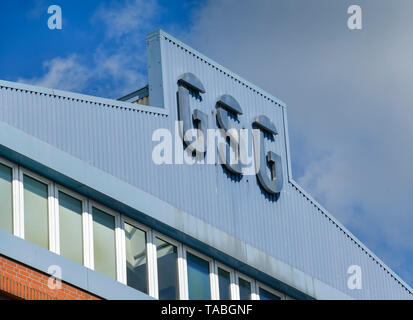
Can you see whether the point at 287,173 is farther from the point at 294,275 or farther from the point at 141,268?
the point at 141,268

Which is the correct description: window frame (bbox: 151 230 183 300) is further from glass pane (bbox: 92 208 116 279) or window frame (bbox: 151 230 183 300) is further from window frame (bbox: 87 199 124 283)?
glass pane (bbox: 92 208 116 279)

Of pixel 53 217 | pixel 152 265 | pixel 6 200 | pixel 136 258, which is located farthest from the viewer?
pixel 152 265

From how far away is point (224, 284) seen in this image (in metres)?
29.5

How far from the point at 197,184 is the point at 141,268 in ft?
11.0

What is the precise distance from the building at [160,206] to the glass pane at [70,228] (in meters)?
0.04

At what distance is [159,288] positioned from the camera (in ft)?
89.7

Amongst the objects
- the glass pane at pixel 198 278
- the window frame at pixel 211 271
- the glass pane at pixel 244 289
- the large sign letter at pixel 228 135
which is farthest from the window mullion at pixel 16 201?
the glass pane at pixel 244 289

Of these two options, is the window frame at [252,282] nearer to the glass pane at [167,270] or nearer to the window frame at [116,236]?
the glass pane at [167,270]

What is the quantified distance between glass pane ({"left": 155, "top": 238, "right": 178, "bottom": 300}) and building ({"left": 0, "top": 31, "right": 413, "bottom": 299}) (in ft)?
0.12

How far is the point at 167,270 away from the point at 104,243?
2266 millimetres

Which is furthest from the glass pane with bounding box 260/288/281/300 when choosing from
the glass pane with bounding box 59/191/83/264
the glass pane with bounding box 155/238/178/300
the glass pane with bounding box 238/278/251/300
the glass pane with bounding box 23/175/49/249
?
the glass pane with bounding box 23/175/49/249

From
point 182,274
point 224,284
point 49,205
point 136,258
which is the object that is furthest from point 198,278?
point 49,205

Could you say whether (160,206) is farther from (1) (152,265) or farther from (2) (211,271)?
(2) (211,271)
